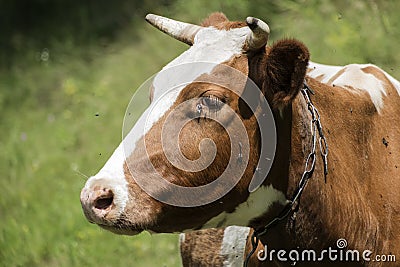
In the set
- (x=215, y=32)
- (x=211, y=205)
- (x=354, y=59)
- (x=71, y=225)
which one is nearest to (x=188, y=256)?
(x=211, y=205)

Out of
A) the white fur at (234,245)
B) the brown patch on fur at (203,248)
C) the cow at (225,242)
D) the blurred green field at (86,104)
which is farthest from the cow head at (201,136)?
the blurred green field at (86,104)

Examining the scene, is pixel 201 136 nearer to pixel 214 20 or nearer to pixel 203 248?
pixel 214 20

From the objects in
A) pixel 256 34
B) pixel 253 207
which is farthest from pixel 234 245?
pixel 256 34

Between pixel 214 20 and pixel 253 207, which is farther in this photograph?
pixel 214 20

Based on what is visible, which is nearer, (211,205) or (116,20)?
(211,205)

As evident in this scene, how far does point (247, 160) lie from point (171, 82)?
0.49 metres

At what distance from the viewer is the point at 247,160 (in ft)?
12.1

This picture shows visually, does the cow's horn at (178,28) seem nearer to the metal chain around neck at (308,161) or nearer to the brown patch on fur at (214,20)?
the brown patch on fur at (214,20)

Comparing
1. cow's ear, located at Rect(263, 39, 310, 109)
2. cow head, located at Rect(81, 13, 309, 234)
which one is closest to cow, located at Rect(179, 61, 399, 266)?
cow head, located at Rect(81, 13, 309, 234)

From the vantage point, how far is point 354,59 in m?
8.36

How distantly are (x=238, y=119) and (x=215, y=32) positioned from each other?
1.46 ft

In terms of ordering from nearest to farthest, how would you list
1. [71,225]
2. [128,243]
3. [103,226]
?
[103,226], [128,243], [71,225]

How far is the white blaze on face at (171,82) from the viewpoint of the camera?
3490mm

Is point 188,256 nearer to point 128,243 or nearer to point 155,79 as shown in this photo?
point 155,79
